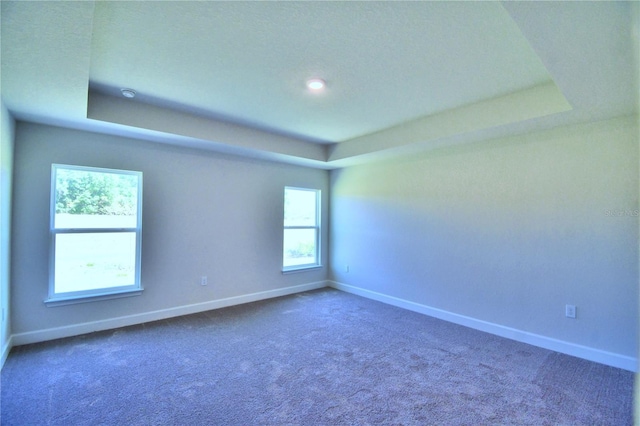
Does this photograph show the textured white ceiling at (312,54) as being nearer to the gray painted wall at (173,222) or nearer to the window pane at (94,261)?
the gray painted wall at (173,222)

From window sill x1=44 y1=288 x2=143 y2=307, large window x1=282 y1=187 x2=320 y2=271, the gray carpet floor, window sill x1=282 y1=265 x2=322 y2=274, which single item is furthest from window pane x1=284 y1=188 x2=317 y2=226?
window sill x1=44 y1=288 x2=143 y2=307

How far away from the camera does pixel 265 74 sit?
2447 millimetres

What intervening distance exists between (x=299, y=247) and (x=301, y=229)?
0.33 meters

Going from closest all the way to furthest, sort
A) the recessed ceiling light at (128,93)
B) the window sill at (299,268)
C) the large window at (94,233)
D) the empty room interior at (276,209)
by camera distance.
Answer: the empty room interior at (276,209) < the recessed ceiling light at (128,93) < the large window at (94,233) < the window sill at (299,268)

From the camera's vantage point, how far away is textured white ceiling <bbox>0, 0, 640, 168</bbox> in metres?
1.62

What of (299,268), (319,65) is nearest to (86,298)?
(299,268)

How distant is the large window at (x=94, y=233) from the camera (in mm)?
3176

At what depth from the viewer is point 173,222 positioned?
3.90 meters

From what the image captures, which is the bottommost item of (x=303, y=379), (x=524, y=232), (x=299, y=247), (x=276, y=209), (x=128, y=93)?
(x=303, y=379)

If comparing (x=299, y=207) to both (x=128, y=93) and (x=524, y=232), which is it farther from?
(x=524, y=232)

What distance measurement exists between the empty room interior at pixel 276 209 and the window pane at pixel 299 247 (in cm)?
40

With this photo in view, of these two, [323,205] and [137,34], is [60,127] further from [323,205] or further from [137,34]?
[323,205]

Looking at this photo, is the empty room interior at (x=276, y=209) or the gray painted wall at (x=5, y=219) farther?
the gray painted wall at (x=5, y=219)

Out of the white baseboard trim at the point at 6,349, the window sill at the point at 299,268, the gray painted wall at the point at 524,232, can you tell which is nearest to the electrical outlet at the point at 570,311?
the gray painted wall at the point at 524,232
